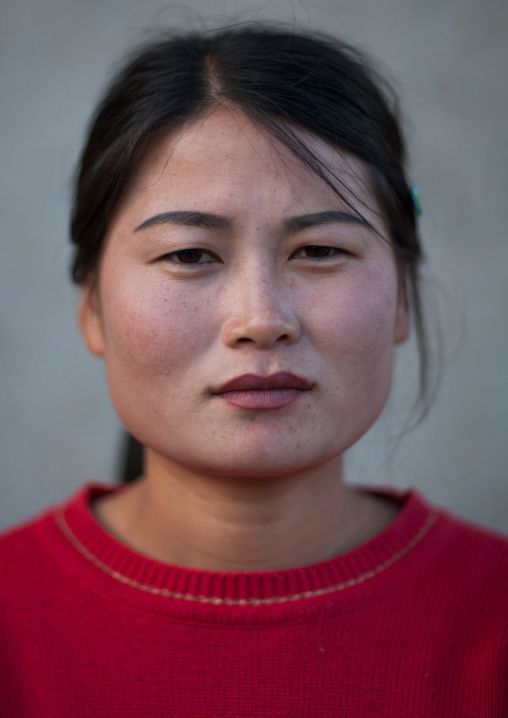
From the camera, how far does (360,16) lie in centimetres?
251

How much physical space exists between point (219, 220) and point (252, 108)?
0.78 ft

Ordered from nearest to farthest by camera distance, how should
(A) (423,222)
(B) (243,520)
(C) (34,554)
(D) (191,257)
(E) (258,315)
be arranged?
1. (E) (258,315)
2. (D) (191,257)
3. (B) (243,520)
4. (C) (34,554)
5. (A) (423,222)

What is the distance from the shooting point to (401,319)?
1702 mm

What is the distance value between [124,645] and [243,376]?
1.94 ft

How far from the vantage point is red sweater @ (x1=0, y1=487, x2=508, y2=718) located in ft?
4.63

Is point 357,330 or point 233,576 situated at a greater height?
point 357,330

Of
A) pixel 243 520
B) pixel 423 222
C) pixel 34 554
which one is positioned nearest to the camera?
pixel 243 520

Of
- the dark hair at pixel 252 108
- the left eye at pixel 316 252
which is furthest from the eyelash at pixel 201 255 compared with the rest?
the dark hair at pixel 252 108

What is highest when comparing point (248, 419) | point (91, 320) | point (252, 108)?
point (252, 108)

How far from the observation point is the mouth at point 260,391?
1339 millimetres

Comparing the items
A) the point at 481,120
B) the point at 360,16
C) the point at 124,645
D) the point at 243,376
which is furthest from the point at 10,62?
the point at 124,645

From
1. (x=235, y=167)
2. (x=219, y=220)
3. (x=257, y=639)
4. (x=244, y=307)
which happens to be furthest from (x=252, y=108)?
(x=257, y=639)

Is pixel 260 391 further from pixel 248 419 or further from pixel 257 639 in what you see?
pixel 257 639

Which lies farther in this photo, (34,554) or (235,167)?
(34,554)
